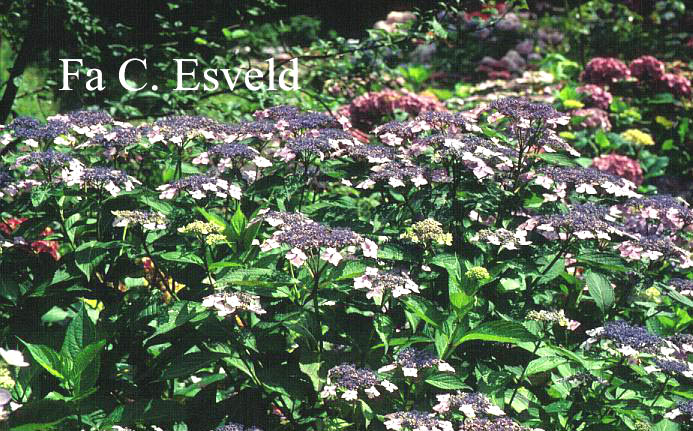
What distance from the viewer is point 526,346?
7.79 ft

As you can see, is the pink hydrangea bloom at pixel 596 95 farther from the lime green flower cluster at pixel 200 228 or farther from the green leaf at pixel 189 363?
the green leaf at pixel 189 363

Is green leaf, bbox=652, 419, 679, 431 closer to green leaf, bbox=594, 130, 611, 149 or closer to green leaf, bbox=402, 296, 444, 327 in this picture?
green leaf, bbox=402, 296, 444, 327

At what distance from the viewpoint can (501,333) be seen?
2113mm

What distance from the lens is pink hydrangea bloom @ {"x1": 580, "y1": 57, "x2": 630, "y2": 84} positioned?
230 inches

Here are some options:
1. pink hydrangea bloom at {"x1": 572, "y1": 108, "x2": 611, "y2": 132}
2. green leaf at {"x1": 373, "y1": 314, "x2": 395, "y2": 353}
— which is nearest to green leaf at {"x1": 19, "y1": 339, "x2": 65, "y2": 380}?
green leaf at {"x1": 373, "y1": 314, "x2": 395, "y2": 353}

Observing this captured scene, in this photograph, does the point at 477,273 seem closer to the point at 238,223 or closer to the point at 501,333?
the point at 501,333

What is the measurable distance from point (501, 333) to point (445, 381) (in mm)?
206

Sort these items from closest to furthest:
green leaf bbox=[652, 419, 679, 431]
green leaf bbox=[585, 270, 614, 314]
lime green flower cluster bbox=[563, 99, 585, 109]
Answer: green leaf bbox=[652, 419, 679, 431]
green leaf bbox=[585, 270, 614, 314]
lime green flower cluster bbox=[563, 99, 585, 109]

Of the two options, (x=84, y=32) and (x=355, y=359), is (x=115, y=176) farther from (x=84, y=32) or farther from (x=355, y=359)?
(x=84, y=32)

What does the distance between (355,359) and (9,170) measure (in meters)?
1.45

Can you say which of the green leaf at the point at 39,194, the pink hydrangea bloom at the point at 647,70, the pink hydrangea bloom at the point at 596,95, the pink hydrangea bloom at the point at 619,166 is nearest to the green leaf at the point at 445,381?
the green leaf at the point at 39,194

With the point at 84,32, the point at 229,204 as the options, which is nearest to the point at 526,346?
the point at 229,204

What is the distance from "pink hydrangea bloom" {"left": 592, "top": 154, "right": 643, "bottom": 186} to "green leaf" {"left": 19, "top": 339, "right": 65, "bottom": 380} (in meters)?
3.77

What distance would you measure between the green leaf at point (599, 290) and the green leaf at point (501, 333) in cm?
50
